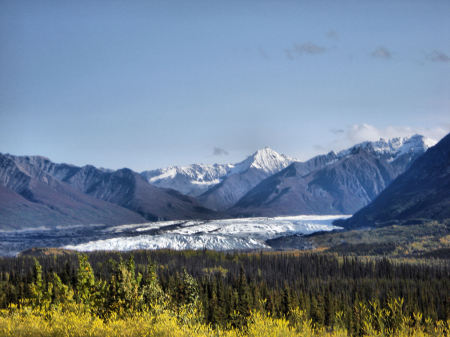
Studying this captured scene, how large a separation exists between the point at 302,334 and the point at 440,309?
6817 centimetres

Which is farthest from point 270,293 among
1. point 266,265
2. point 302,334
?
point 302,334

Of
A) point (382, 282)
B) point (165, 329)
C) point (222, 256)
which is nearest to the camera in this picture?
point (165, 329)

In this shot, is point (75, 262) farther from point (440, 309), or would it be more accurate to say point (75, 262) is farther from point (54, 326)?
point (54, 326)

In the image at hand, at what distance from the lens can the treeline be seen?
155 ft

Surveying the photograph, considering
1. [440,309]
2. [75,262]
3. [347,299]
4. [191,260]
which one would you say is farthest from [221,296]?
[75,262]

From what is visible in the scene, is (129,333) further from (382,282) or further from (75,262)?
(75,262)

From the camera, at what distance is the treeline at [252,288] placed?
47.3 metres

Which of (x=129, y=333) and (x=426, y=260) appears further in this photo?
(x=426, y=260)

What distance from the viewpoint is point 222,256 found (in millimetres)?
180875

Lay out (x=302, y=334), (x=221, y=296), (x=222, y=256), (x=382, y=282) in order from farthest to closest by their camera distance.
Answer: (x=222, y=256) → (x=382, y=282) → (x=221, y=296) → (x=302, y=334)

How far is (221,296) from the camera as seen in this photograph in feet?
307

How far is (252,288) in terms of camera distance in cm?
10206

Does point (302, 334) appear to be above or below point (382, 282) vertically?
above

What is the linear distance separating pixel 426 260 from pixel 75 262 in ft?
358
